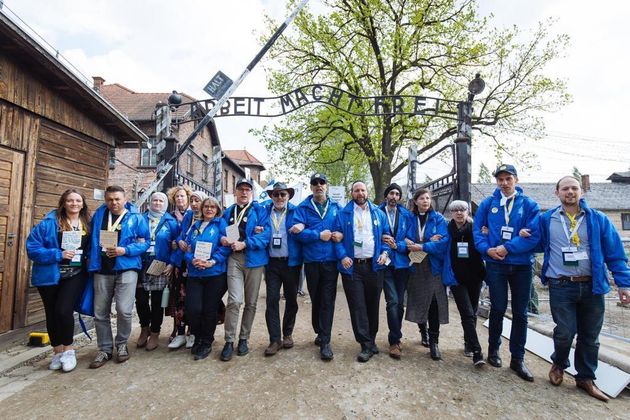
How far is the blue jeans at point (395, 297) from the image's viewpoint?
378 centimetres

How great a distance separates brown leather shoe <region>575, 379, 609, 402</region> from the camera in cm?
281

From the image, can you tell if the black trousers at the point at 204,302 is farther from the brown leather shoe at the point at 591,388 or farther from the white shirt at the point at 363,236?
the brown leather shoe at the point at 591,388

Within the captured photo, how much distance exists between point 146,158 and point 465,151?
16.1m

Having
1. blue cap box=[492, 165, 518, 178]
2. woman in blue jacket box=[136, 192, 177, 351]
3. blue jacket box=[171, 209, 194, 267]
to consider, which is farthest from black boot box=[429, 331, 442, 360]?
woman in blue jacket box=[136, 192, 177, 351]

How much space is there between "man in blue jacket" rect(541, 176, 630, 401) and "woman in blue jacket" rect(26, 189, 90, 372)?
474 centimetres

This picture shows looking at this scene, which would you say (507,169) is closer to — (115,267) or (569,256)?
(569,256)

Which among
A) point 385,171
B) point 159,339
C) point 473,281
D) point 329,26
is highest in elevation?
point 329,26

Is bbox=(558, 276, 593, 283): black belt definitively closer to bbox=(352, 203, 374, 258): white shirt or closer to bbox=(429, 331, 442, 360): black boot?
bbox=(429, 331, 442, 360): black boot

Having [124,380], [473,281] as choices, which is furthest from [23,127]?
[473,281]

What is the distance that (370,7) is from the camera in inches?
488

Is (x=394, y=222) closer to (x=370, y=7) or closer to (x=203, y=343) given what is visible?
(x=203, y=343)

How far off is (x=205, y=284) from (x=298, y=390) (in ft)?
5.05

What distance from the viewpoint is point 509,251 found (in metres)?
3.26

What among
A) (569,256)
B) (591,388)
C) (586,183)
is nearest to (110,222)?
(569,256)
